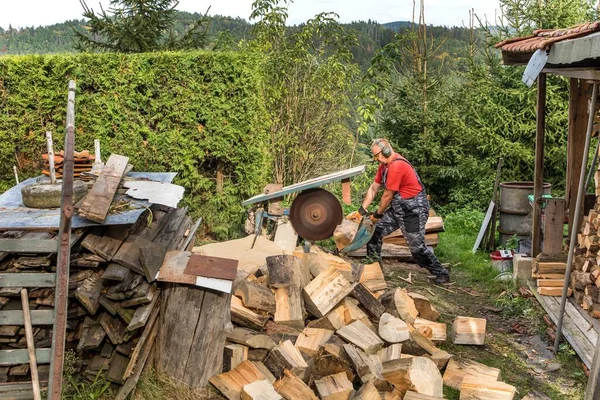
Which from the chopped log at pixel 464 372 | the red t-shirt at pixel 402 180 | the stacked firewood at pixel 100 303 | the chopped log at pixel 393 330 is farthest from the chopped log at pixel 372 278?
the stacked firewood at pixel 100 303

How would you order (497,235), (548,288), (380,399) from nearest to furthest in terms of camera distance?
(380,399), (548,288), (497,235)

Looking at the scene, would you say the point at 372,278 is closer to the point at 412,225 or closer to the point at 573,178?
the point at 412,225

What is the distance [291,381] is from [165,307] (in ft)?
3.65

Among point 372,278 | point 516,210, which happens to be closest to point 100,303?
point 372,278

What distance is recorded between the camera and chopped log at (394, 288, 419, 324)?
584 cm

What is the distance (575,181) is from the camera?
23.4 ft

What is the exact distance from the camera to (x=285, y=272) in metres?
5.62

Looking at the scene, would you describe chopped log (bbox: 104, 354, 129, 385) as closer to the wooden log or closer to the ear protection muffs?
the wooden log

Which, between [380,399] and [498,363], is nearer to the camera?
[380,399]

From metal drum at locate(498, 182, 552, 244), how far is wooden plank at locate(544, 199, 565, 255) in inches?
76.9

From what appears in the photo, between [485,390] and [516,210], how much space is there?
15.6 ft

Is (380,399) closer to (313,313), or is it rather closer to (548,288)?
(313,313)

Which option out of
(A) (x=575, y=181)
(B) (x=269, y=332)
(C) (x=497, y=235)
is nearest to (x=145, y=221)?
(B) (x=269, y=332)

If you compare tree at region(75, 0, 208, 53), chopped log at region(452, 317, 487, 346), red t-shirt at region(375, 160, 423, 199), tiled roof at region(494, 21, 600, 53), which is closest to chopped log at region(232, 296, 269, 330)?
chopped log at region(452, 317, 487, 346)
